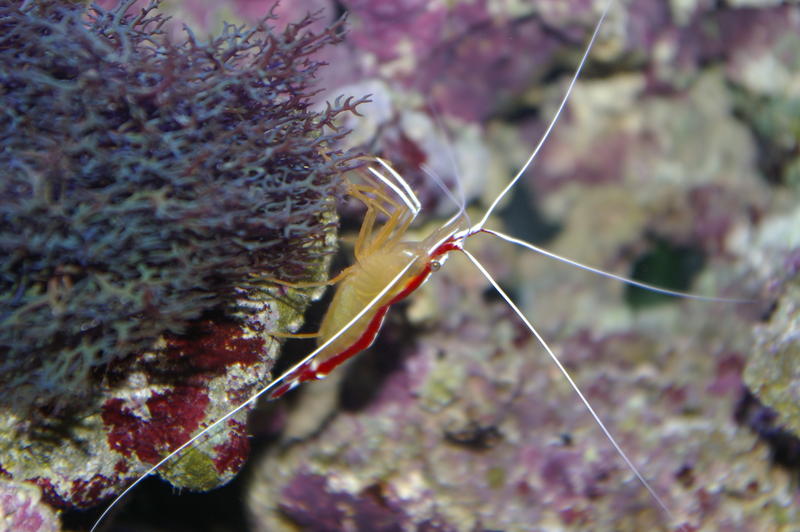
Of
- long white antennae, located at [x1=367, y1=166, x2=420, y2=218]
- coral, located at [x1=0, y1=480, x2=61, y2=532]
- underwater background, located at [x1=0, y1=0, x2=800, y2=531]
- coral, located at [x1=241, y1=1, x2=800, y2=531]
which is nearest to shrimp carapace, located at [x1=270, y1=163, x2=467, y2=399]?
long white antennae, located at [x1=367, y1=166, x2=420, y2=218]

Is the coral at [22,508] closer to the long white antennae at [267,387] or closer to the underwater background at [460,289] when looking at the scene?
the underwater background at [460,289]

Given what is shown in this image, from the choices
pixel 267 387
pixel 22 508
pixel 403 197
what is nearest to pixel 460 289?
pixel 403 197

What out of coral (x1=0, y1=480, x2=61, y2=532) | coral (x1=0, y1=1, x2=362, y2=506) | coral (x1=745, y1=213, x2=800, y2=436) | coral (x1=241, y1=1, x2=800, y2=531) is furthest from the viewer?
coral (x1=241, y1=1, x2=800, y2=531)

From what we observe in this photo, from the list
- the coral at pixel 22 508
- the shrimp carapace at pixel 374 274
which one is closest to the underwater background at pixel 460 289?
the coral at pixel 22 508

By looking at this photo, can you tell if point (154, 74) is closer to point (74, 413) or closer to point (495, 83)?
point (74, 413)

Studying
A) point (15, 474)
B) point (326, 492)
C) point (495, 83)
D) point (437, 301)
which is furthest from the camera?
point (495, 83)

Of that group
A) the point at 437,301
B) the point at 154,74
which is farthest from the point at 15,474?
the point at 437,301

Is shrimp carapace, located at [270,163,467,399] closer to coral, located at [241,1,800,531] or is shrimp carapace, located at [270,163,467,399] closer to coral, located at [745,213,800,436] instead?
coral, located at [241,1,800,531]
